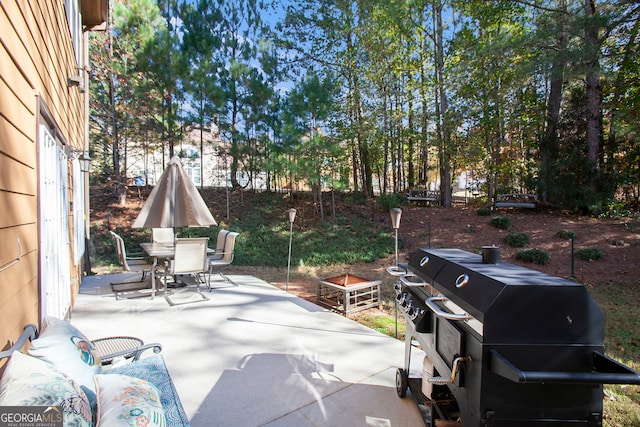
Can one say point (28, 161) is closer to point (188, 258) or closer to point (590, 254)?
point (188, 258)

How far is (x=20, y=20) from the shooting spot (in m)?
1.74

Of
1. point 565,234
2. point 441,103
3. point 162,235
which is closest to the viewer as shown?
point 162,235

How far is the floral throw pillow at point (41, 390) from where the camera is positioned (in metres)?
1.00

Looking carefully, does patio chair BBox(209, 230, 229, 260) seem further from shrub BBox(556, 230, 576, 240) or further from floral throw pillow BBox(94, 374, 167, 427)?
shrub BBox(556, 230, 576, 240)

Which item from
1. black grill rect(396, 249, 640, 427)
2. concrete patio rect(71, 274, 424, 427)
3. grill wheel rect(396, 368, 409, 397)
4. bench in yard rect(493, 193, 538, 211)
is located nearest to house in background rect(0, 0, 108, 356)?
concrete patio rect(71, 274, 424, 427)

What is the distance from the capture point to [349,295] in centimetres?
520

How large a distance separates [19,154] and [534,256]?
951cm

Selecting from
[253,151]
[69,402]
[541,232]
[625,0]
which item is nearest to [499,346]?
[69,402]

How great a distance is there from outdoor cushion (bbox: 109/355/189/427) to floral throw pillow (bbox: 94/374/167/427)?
0.20 meters

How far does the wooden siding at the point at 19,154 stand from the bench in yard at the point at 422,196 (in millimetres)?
12678

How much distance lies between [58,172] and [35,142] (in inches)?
65.5

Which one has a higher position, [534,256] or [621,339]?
[534,256]

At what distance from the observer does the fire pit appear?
5129mm

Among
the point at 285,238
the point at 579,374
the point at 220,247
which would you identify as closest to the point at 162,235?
the point at 220,247
